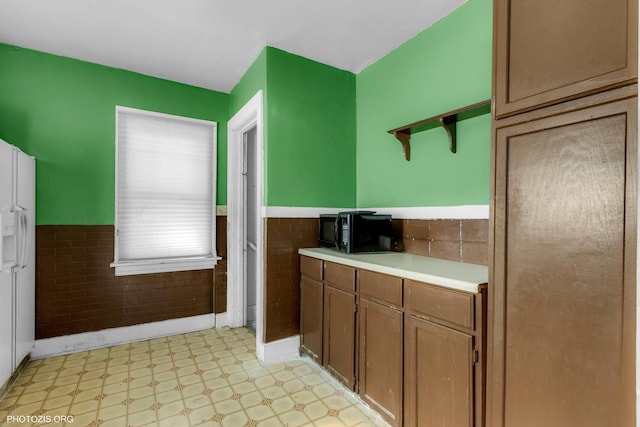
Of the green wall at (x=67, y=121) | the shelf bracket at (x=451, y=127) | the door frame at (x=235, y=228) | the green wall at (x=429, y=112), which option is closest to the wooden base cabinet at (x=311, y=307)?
the green wall at (x=429, y=112)

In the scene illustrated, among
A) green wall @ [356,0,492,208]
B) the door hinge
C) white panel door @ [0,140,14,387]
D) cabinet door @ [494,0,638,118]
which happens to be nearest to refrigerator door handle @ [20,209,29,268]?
white panel door @ [0,140,14,387]

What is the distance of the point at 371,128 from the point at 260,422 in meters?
2.55

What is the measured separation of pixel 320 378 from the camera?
2451 millimetres

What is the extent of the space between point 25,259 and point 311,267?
2305 mm

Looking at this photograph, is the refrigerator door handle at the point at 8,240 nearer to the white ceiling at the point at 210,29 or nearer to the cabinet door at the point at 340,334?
the white ceiling at the point at 210,29

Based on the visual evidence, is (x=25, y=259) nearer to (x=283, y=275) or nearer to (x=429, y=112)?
(x=283, y=275)

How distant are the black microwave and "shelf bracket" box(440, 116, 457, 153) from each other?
0.72 metres

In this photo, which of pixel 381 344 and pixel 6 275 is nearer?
pixel 381 344

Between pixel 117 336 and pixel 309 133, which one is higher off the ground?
pixel 309 133

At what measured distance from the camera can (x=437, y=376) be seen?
1.54 metres

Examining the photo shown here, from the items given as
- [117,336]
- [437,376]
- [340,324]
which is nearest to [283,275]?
[340,324]

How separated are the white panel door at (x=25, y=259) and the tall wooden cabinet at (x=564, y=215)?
3.28 m

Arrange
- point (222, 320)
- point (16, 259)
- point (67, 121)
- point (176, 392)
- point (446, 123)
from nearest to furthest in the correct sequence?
point (446, 123) < point (176, 392) < point (16, 259) < point (67, 121) < point (222, 320)

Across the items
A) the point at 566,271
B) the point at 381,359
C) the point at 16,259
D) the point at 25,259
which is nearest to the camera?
the point at 566,271
